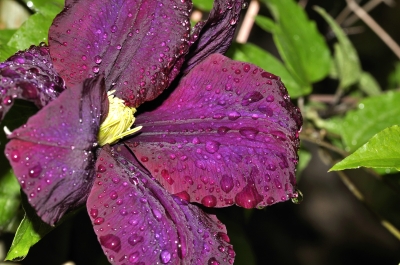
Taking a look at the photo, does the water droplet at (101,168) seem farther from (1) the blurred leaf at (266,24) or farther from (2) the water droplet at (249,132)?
(1) the blurred leaf at (266,24)

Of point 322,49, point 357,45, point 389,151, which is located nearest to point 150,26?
point 389,151

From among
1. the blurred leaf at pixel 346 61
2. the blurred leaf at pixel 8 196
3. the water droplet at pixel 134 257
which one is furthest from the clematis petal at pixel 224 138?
the blurred leaf at pixel 346 61

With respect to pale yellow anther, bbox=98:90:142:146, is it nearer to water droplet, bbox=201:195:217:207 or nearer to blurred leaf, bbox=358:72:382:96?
→ water droplet, bbox=201:195:217:207

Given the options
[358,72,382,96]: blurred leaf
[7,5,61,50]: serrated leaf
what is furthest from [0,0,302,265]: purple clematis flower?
[358,72,382,96]: blurred leaf

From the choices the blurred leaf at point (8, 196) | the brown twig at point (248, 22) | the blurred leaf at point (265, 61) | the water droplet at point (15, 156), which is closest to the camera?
the water droplet at point (15, 156)

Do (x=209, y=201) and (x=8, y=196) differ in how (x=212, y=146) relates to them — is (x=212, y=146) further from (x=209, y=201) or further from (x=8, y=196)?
(x=8, y=196)

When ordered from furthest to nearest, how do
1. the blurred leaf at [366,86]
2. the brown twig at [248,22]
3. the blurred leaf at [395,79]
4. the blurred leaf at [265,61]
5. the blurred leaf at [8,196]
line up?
the blurred leaf at [395,79] → the blurred leaf at [366,86] → the brown twig at [248,22] → the blurred leaf at [265,61] → the blurred leaf at [8,196]
